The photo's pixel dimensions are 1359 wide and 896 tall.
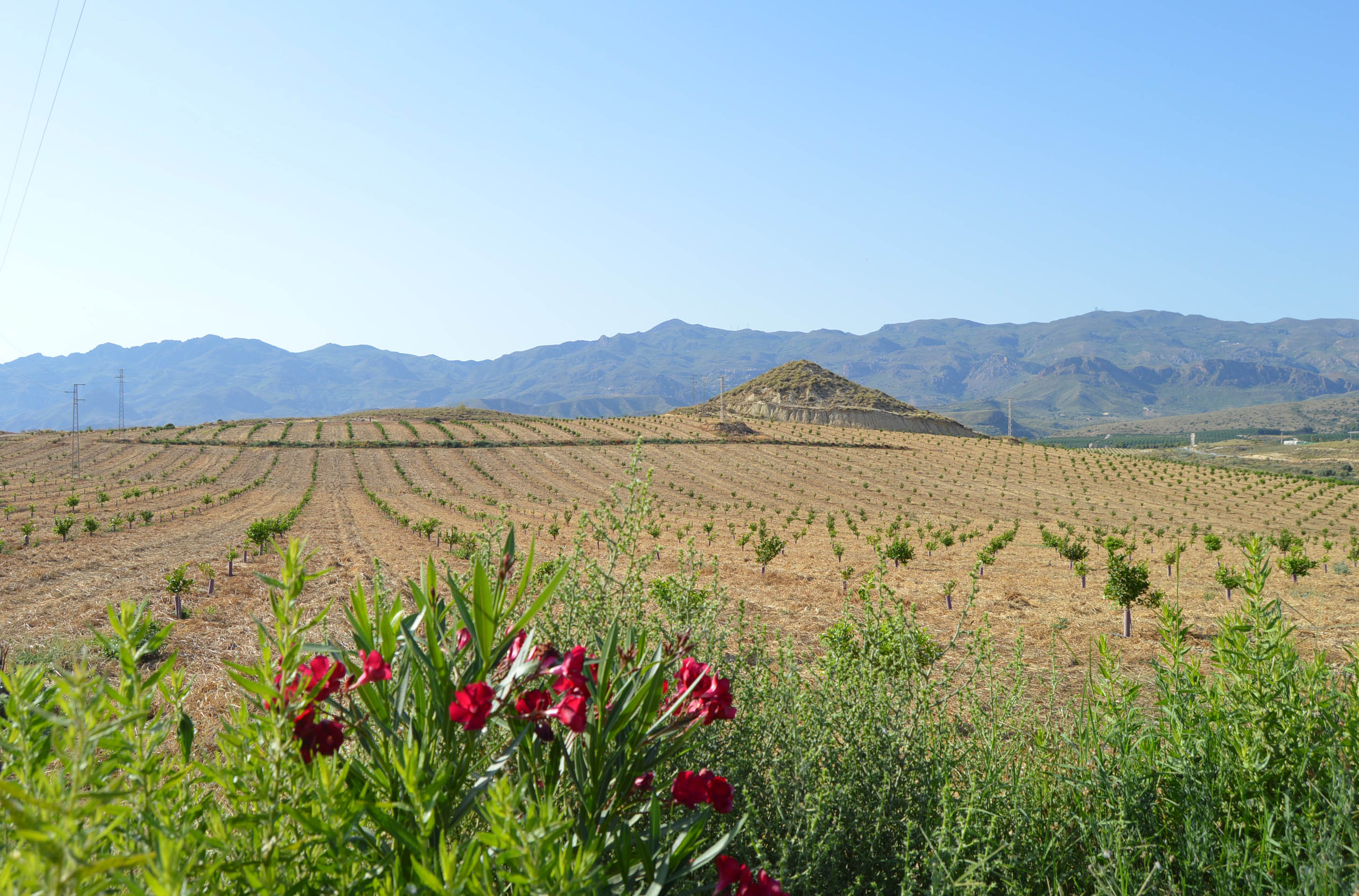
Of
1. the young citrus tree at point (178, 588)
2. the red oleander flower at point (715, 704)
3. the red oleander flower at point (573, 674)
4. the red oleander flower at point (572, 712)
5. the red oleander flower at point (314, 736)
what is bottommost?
the young citrus tree at point (178, 588)

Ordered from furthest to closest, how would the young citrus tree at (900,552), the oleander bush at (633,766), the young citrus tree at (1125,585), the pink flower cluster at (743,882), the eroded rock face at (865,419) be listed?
the eroded rock face at (865,419) < the young citrus tree at (900,552) < the young citrus tree at (1125,585) < the pink flower cluster at (743,882) < the oleander bush at (633,766)

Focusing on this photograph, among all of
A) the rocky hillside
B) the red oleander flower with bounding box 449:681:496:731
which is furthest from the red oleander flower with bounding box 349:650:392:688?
the rocky hillside

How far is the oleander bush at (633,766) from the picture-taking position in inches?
51.6

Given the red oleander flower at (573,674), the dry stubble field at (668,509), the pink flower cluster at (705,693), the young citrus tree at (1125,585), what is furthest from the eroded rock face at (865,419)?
the red oleander flower at (573,674)

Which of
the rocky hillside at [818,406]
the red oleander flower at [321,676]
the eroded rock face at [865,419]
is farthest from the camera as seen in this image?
the rocky hillside at [818,406]

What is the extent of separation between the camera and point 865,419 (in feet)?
286

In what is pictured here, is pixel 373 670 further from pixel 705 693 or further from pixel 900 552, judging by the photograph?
pixel 900 552

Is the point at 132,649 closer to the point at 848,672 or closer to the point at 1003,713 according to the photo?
the point at 848,672

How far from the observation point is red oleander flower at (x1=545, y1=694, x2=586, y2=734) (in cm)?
158

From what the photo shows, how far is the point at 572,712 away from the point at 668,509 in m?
29.1

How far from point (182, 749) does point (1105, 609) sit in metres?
14.3

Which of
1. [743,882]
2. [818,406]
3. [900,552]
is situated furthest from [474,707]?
[818,406]

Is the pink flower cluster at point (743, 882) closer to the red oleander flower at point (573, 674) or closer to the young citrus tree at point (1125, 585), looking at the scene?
the red oleander flower at point (573, 674)

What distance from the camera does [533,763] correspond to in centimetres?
187
